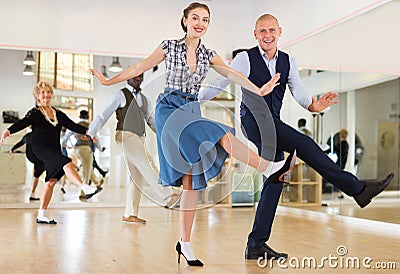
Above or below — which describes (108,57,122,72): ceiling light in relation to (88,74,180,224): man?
above

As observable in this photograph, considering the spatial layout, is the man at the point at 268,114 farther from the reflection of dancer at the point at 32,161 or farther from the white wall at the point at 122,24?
the reflection of dancer at the point at 32,161

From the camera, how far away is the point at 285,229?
213 inches

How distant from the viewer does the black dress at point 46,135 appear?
223 inches

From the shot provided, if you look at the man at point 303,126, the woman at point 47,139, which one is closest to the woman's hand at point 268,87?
the woman at point 47,139

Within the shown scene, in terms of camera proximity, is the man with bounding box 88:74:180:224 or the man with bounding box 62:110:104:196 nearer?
the man with bounding box 88:74:180:224

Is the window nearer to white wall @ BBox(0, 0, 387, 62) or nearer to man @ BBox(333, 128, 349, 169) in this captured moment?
white wall @ BBox(0, 0, 387, 62)

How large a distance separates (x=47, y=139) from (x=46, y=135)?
4 cm

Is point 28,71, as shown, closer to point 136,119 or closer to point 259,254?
point 136,119

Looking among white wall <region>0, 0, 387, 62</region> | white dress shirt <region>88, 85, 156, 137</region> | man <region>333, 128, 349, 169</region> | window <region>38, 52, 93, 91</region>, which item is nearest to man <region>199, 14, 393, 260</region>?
white dress shirt <region>88, 85, 156, 137</region>

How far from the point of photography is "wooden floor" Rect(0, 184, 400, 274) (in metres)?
3.23

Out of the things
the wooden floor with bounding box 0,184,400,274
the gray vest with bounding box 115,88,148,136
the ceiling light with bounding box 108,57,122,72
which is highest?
the ceiling light with bounding box 108,57,122,72

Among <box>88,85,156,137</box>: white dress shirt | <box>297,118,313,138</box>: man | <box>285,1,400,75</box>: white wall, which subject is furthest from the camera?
<box>297,118,313,138</box>: man

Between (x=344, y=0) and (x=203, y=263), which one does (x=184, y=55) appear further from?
(x=344, y=0)

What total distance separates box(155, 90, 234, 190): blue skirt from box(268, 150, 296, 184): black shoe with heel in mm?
345
